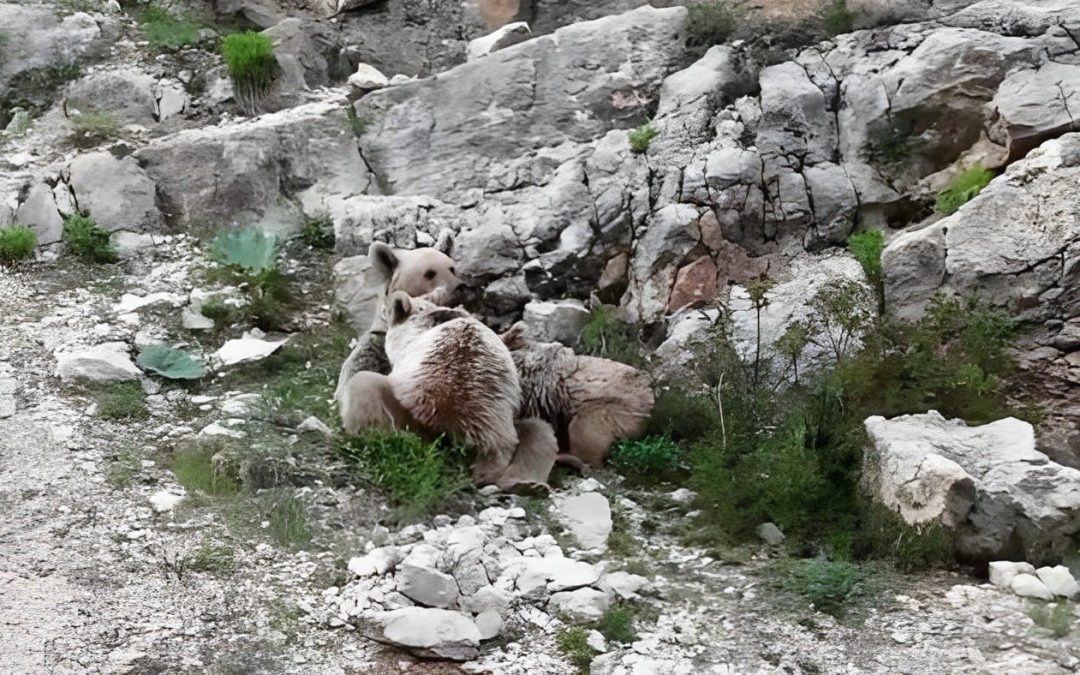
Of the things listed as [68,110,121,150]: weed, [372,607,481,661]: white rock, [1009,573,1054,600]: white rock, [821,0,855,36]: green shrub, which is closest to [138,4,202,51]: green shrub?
[68,110,121,150]: weed

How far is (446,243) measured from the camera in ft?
26.9

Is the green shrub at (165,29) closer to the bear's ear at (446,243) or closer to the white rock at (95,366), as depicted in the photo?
the bear's ear at (446,243)

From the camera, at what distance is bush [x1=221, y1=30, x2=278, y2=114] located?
9.38 metres

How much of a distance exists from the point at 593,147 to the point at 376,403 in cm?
352

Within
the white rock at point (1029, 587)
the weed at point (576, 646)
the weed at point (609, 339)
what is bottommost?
the weed at point (576, 646)

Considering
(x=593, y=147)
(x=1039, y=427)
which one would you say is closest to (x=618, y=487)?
(x=1039, y=427)

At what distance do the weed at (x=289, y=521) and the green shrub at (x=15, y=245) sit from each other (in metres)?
3.71

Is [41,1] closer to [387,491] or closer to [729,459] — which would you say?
[387,491]

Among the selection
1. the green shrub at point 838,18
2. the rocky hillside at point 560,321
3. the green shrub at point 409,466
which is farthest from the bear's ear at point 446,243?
the green shrub at point 838,18

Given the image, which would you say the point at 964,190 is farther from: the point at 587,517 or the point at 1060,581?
the point at 587,517

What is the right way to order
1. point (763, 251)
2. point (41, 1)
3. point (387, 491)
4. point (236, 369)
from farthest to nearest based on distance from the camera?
point (41, 1) → point (763, 251) → point (236, 369) → point (387, 491)

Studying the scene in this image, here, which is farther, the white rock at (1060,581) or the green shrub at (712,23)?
the green shrub at (712,23)

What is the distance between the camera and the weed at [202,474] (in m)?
5.65

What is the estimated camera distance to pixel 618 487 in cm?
622
